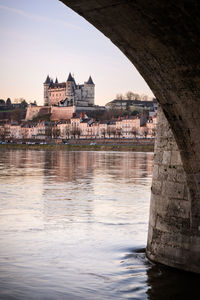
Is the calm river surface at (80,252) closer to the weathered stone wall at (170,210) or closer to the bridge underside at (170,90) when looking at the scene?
the weathered stone wall at (170,210)

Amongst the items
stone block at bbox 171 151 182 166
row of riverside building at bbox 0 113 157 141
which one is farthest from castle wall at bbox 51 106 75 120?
stone block at bbox 171 151 182 166

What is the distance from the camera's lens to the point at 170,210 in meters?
8.13

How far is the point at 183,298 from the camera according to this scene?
804 cm

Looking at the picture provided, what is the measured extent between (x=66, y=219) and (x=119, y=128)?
141 metres

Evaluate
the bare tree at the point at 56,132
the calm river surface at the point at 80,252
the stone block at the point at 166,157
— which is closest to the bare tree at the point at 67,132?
the bare tree at the point at 56,132

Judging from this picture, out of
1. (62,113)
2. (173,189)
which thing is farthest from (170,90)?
(62,113)

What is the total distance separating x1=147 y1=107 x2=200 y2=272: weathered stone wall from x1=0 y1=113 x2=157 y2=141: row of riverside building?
422 feet

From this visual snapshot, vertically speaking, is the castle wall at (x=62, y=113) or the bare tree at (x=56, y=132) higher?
the castle wall at (x=62, y=113)

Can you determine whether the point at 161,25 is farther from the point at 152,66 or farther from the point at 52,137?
the point at 52,137

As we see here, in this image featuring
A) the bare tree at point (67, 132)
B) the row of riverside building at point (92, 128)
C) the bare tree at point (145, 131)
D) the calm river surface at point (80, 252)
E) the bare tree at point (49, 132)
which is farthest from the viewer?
the bare tree at point (49, 132)

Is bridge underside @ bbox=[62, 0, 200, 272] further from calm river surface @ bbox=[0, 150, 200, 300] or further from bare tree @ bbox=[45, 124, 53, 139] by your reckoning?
bare tree @ bbox=[45, 124, 53, 139]

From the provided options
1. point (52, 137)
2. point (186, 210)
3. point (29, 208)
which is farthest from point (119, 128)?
point (186, 210)

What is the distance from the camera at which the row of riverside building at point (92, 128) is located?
148 metres

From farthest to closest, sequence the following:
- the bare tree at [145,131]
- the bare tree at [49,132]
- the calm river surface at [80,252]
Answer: the bare tree at [49,132]
the bare tree at [145,131]
the calm river surface at [80,252]
